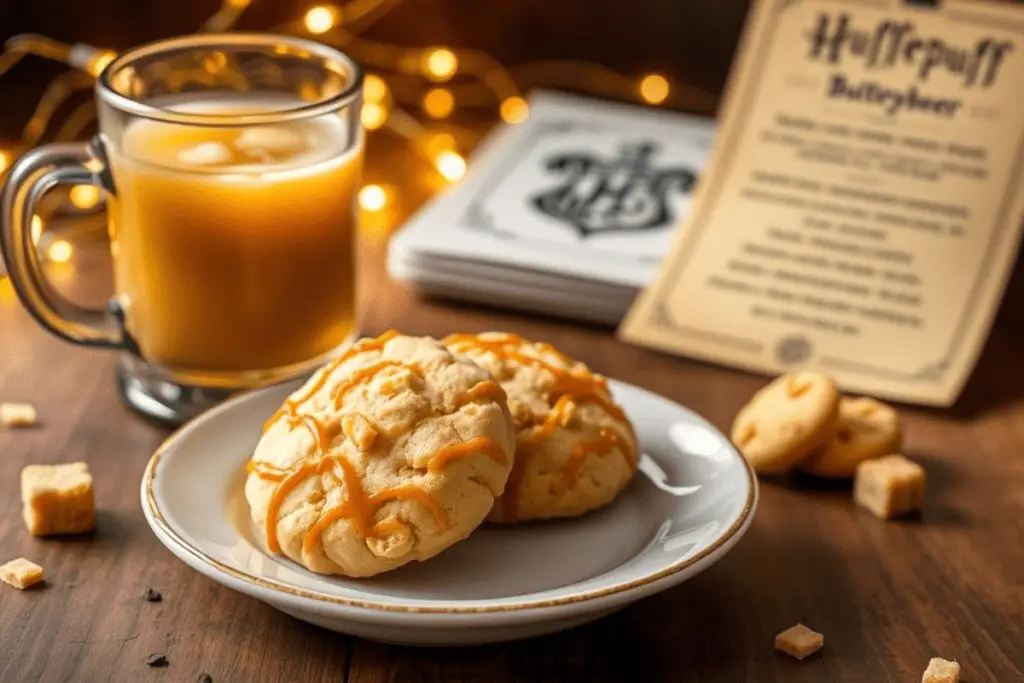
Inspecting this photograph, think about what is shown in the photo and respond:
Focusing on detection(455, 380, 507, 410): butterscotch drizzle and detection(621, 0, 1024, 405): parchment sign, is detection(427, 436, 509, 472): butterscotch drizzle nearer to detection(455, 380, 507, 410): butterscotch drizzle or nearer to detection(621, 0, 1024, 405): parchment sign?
detection(455, 380, 507, 410): butterscotch drizzle

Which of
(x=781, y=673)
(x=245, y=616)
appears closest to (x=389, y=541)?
(x=245, y=616)

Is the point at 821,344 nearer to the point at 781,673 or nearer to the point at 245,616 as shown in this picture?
the point at 781,673

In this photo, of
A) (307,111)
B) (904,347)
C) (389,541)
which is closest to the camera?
(389,541)

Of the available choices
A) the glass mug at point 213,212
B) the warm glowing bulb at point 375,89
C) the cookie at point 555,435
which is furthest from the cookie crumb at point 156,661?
the warm glowing bulb at point 375,89

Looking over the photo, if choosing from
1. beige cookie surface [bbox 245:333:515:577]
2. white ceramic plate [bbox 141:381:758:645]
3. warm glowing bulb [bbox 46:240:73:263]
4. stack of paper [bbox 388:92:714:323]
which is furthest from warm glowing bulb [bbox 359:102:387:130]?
beige cookie surface [bbox 245:333:515:577]

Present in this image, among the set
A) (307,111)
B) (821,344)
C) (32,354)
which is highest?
(307,111)

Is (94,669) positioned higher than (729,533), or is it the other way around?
(729,533)
